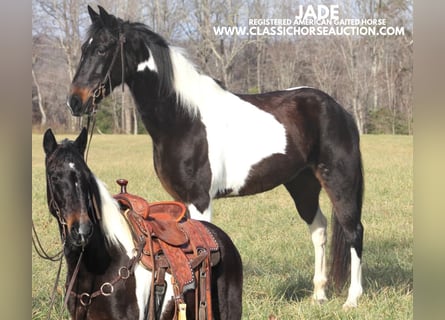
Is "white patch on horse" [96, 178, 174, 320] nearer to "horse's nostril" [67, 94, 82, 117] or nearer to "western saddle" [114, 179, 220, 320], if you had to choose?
"western saddle" [114, 179, 220, 320]

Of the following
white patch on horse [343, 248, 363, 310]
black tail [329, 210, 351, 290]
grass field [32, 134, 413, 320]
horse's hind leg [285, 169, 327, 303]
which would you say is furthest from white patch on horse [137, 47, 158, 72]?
white patch on horse [343, 248, 363, 310]

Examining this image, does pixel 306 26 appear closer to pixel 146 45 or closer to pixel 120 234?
pixel 146 45

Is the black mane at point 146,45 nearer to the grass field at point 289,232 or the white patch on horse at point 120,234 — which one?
the grass field at point 289,232

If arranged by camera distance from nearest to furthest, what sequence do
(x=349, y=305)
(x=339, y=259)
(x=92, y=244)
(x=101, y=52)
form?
(x=92, y=244) < (x=101, y=52) < (x=349, y=305) < (x=339, y=259)

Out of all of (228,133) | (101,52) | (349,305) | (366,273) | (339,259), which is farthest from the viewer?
(366,273)

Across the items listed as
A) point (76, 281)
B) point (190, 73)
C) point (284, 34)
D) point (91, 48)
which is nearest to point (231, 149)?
point (190, 73)

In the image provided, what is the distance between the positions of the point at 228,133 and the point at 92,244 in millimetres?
1516

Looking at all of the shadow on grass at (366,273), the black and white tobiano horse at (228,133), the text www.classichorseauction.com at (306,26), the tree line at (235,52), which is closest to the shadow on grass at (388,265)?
the shadow on grass at (366,273)

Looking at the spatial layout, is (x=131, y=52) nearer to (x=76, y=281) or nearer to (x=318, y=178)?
(x=318, y=178)

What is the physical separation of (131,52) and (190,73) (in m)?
0.35

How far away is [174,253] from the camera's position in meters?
2.52

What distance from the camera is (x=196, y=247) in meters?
2.61

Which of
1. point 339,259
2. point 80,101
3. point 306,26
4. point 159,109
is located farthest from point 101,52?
point 339,259

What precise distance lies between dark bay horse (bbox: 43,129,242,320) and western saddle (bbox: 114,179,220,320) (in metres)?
0.03
